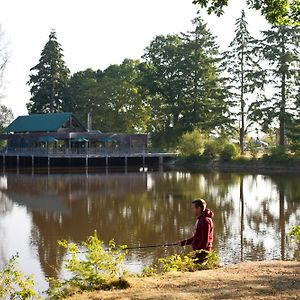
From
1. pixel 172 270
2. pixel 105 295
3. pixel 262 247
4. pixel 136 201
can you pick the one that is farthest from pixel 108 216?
pixel 105 295

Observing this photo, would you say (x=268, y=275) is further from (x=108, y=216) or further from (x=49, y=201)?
(x=49, y=201)

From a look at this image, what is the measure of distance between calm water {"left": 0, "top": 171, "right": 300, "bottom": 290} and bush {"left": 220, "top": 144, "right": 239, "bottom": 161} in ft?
48.9

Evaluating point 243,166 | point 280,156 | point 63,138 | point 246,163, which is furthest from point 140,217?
point 63,138

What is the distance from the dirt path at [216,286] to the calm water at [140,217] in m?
3.90

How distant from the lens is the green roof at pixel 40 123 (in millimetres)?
51594

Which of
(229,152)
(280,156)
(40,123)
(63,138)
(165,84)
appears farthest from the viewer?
(165,84)

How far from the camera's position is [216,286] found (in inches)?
240

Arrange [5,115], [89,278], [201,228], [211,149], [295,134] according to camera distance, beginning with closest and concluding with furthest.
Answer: [89,278] → [201,228] → [295,134] → [211,149] → [5,115]

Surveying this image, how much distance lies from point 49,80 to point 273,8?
5297cm

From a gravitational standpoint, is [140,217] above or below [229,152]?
below

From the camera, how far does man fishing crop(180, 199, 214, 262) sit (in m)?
7.19

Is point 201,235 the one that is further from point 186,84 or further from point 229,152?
point 186,84

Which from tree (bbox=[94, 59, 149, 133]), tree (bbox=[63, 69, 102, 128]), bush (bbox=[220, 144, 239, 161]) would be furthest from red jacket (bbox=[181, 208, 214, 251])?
tree (bbox=[63, 69, 102, 128])

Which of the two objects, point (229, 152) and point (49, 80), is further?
point (49, 80)
